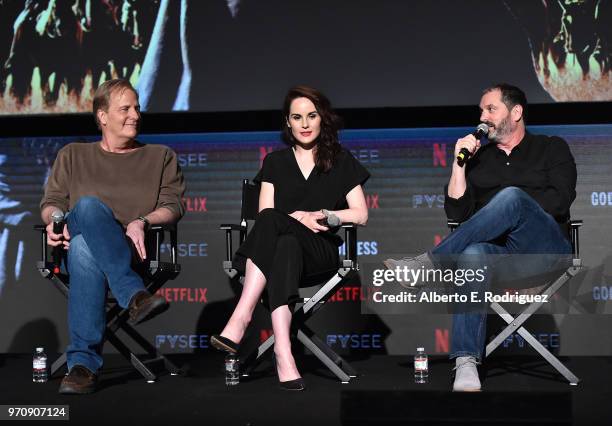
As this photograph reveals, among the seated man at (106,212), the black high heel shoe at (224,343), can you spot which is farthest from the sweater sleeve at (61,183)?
the black high heel shoe at (224,343)

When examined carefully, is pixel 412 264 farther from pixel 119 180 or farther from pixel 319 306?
pixel 119 180

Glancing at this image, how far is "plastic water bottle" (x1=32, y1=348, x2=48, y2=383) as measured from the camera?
3525 millimetres

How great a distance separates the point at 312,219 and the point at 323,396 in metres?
0.76

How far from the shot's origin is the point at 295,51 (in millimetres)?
4586

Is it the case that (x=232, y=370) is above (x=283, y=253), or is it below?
below

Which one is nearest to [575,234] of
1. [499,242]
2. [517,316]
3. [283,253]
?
[499,242]

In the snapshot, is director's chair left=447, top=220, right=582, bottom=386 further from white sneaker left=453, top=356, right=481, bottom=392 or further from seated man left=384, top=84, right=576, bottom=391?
white sneaker left=453, top=356, right=481, bottom=392

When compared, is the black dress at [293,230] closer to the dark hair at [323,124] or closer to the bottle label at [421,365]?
the dark hair at [323,124]

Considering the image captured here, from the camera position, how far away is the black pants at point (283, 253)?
325cm

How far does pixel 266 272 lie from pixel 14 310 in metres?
2.07

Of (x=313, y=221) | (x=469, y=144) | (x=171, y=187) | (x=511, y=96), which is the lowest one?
(x=313, y=221)

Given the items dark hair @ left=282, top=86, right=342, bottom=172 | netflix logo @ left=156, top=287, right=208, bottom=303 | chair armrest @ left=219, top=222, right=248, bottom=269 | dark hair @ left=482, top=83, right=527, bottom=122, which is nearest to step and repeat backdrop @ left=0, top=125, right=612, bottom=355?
netflix logo @ left=156, top=287, right=208, bottom=303

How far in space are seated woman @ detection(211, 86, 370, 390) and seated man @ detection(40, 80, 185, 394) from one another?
1.27 feet

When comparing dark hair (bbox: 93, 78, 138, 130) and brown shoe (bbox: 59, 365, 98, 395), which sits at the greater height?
dark hair (bbox: 93, 78, 138, 130)
